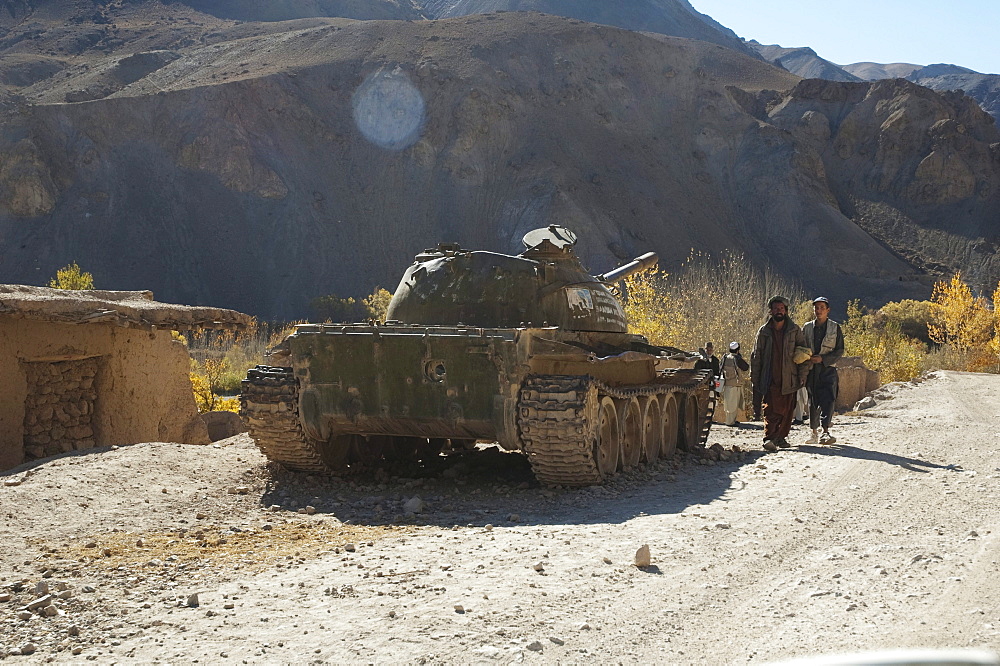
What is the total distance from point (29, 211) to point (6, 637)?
4247 cm

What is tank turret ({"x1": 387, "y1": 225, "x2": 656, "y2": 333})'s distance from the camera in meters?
9.77

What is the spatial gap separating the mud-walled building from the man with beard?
6.39 meters

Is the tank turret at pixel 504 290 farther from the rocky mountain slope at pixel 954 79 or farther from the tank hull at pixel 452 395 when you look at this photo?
the rocky mountain slope at pixel 954 79

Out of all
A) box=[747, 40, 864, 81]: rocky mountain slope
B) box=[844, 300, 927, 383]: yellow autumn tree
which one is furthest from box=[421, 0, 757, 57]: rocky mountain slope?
box=[844, 300, 927, 383]: yellow autumn tree

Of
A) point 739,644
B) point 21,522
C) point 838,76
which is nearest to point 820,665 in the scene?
point 739,644

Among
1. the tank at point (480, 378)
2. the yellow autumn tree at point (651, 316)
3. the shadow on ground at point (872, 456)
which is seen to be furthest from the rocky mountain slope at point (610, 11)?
the shadow on ground at point (872, 456)

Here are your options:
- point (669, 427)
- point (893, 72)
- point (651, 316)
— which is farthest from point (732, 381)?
point (893, 72)

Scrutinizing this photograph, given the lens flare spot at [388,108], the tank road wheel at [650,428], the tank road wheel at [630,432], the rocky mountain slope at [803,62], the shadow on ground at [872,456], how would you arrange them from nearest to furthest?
1. the shadow on ground at [872,456]
2. the tank road wheel at [630,432]
3. the tank road wheel at [650,428]
4. the lens flare spot at [388,108]
5. the rocky mountain slope at [803,62]

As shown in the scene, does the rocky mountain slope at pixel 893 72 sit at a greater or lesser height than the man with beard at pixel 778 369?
greater

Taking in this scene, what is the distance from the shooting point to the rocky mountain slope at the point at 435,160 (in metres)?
43.4

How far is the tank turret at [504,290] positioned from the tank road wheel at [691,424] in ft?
5.43

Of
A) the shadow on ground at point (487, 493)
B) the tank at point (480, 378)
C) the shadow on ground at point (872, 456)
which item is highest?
the tank at point (480, 378)

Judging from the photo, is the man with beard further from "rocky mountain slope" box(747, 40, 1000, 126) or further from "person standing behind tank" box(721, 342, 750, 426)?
"rocky mountain slope" box(747, 40, 1000, 126)

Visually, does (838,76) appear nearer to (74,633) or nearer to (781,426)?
(781,426)
